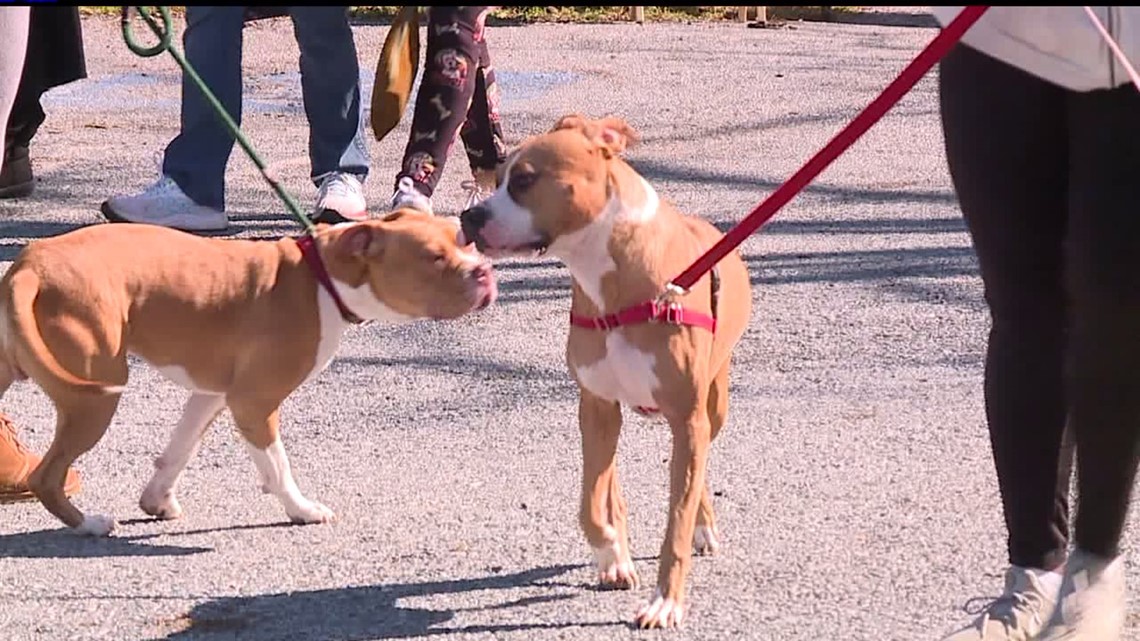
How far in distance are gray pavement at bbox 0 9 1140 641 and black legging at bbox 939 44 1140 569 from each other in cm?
41

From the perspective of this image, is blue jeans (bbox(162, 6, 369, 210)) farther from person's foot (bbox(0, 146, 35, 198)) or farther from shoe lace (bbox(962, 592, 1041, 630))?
shoe lace (bbox(962, 592, 1041, 630))

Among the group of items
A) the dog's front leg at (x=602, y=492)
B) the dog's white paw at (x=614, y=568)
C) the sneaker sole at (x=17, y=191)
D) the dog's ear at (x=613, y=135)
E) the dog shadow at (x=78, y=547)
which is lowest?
the sneaker sole at (x=17, y=191)

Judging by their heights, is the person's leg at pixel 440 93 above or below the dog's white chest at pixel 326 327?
below

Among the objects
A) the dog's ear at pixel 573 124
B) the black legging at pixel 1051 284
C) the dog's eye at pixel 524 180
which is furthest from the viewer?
the dog's ear at pixel 573 124

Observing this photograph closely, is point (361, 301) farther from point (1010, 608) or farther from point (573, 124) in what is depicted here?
point (1010, 608)

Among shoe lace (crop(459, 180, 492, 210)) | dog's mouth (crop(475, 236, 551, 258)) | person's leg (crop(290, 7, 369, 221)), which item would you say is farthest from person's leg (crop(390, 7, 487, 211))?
dog's mouth (crop(475, 236, 551, 258))

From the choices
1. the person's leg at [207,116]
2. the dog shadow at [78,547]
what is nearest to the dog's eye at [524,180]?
the dog shadow at [78,547]

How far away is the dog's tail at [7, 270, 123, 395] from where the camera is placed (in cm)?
392

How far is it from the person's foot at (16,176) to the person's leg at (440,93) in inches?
75.9

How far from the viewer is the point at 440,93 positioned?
682 cm

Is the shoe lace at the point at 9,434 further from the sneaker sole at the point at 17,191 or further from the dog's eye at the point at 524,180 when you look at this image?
the sneaker sole at the point at 17,191

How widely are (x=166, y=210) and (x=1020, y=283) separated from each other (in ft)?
14.8

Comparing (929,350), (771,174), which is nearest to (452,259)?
(929,350)

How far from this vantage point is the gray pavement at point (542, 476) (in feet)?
12.2
